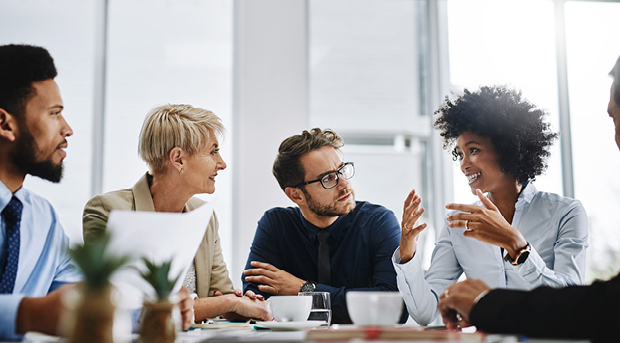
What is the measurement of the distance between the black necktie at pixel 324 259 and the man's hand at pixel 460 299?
103 centimetres

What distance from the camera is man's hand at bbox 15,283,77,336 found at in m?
1.04

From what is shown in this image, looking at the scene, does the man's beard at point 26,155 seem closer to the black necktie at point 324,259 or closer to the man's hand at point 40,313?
the man's hand at point 40,313

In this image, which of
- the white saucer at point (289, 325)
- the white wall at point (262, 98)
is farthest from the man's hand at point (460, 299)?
the white wall at point (262, 98)

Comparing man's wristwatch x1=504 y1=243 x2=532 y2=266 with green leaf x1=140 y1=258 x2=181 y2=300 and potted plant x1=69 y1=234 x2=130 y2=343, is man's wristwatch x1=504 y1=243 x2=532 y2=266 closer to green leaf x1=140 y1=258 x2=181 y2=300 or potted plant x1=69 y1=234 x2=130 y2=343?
green leaf x1=140 y1=258 x2=181 y2=300

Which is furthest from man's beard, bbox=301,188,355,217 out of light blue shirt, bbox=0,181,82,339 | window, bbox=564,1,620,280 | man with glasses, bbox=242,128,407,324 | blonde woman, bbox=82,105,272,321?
window, bbox=564,1,620,280

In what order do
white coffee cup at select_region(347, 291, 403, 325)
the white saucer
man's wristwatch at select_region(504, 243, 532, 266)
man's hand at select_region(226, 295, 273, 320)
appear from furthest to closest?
man's hand at select_region(226, 295, 273, 320) < man's wristwatch at select_region(504, 243, 532, 266) < the white saucer < white coffee cup at select_region(347, 291, 403, 325)

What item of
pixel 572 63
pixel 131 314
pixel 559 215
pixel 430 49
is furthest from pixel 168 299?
pixel 572 63

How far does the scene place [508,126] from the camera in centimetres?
217

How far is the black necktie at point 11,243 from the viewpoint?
4.35 feet

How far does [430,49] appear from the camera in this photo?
12.5ft

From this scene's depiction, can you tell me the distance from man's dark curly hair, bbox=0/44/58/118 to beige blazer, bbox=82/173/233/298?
21.6 inches

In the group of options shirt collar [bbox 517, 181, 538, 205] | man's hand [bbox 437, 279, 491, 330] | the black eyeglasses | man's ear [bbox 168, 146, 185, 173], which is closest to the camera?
man's hand [bbox 437, 279, 491, 330]

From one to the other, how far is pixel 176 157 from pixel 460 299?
5.01ft

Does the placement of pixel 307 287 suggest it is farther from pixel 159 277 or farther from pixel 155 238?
pixel 159 277
